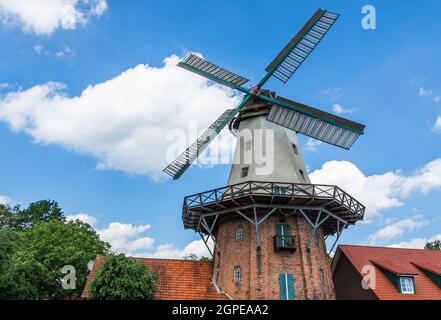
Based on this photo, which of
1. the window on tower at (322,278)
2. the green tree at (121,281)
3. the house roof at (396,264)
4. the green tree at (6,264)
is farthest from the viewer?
the house roof at (396,264)

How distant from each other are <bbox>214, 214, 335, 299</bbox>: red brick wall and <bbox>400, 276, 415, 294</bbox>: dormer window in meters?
4.31

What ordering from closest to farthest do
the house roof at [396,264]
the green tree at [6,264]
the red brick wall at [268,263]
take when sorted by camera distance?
the green tree at [6,264], the red brick wall at [268,263], the house roof at [396,264]

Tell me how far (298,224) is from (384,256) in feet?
26.4

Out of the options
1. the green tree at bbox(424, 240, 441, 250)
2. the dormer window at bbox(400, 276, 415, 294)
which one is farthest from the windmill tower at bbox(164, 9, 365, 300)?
the green tree at bbox(424, 240, 441, 250)

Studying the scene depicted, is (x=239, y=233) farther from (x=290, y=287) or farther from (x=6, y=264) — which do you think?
(x=6, y=264)

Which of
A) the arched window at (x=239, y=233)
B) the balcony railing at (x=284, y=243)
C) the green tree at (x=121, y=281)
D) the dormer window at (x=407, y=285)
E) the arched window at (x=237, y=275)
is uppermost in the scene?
the arched window at (x=239, y=233)

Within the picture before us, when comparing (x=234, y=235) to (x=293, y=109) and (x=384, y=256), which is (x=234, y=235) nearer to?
(x=293, y=109)

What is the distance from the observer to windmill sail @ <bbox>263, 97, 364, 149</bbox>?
20.9m

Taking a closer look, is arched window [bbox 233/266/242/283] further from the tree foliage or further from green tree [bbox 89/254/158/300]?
the tree foliage

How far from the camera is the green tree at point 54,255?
2359cm

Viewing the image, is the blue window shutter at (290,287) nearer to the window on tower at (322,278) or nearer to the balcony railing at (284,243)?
the balcony railing at (284,243)

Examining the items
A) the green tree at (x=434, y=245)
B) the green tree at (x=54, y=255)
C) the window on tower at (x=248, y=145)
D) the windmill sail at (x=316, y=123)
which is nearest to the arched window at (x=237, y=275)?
the window on tower at (x=248, y=145)

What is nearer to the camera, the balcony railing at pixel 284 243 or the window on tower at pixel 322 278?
the balcony railing at pixel 284 243

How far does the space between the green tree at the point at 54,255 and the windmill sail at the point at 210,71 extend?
14308 mm
